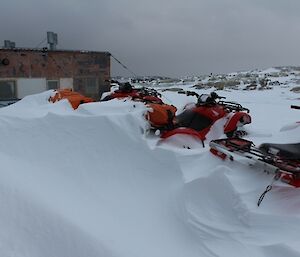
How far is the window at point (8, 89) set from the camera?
13891mm

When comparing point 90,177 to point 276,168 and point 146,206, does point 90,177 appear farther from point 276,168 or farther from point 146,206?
point 276,168

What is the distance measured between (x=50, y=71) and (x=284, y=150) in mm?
12797

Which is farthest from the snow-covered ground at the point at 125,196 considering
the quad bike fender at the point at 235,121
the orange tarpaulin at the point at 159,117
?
the quad bike fender at the point at 235,121

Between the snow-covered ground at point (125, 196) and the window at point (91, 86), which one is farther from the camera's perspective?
the window at point (91, 86)

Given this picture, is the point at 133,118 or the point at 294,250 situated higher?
the point at 133,118

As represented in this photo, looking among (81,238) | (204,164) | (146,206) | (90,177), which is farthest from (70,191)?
(204,164)

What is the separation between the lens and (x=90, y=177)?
4973 mm

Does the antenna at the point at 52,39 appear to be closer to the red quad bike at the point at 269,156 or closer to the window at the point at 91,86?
the window at the point at 91,86

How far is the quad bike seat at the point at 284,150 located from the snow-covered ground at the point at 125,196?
260 mm

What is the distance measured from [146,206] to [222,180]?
3.55 ft

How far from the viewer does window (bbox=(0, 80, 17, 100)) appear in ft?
45.6

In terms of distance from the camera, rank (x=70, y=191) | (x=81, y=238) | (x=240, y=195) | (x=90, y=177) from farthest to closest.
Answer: (x=90, y=177) < (x=70, y=191) < (x=240, y=195) < (x=81, y=238)

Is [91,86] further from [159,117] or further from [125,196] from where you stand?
[125,196]

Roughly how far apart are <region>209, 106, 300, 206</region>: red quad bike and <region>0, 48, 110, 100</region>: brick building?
9676 millimetres
